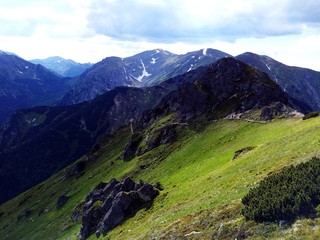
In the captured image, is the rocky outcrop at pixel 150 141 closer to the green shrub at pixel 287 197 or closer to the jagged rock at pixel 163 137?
the jagged rock at pixel 163 137

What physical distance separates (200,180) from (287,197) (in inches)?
1176

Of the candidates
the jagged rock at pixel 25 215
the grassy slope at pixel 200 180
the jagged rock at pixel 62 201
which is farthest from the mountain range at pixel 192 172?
the jagged rock at pixel 62 201

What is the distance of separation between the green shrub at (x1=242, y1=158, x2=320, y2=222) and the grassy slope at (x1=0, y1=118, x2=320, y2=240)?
107 centimetres

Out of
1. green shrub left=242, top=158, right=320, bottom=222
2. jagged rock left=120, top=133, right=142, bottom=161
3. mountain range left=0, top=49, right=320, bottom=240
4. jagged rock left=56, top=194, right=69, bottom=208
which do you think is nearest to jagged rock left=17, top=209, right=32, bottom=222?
mountain range left=0, top=49, right=320, bottom=240

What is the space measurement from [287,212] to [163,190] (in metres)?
40.1

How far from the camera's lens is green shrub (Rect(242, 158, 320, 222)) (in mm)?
27253

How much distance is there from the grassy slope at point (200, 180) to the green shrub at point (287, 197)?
1.07 metres

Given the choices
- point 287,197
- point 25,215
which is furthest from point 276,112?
point 25,215

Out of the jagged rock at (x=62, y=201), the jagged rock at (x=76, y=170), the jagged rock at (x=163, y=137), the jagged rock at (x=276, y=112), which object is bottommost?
the jagged rock at (x=62, y=201)

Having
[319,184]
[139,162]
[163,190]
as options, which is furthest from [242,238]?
[139,162]

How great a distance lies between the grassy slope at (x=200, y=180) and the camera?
34.3m

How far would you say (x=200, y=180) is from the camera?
5778 centimetres

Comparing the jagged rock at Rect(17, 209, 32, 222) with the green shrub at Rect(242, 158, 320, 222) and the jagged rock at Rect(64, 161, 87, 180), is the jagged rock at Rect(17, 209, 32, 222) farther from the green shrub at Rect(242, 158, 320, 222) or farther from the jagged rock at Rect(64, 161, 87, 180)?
the green shrub at Rect(242, 158, 320, 222)

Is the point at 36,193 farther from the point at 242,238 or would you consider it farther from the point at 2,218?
the point at 242,238
